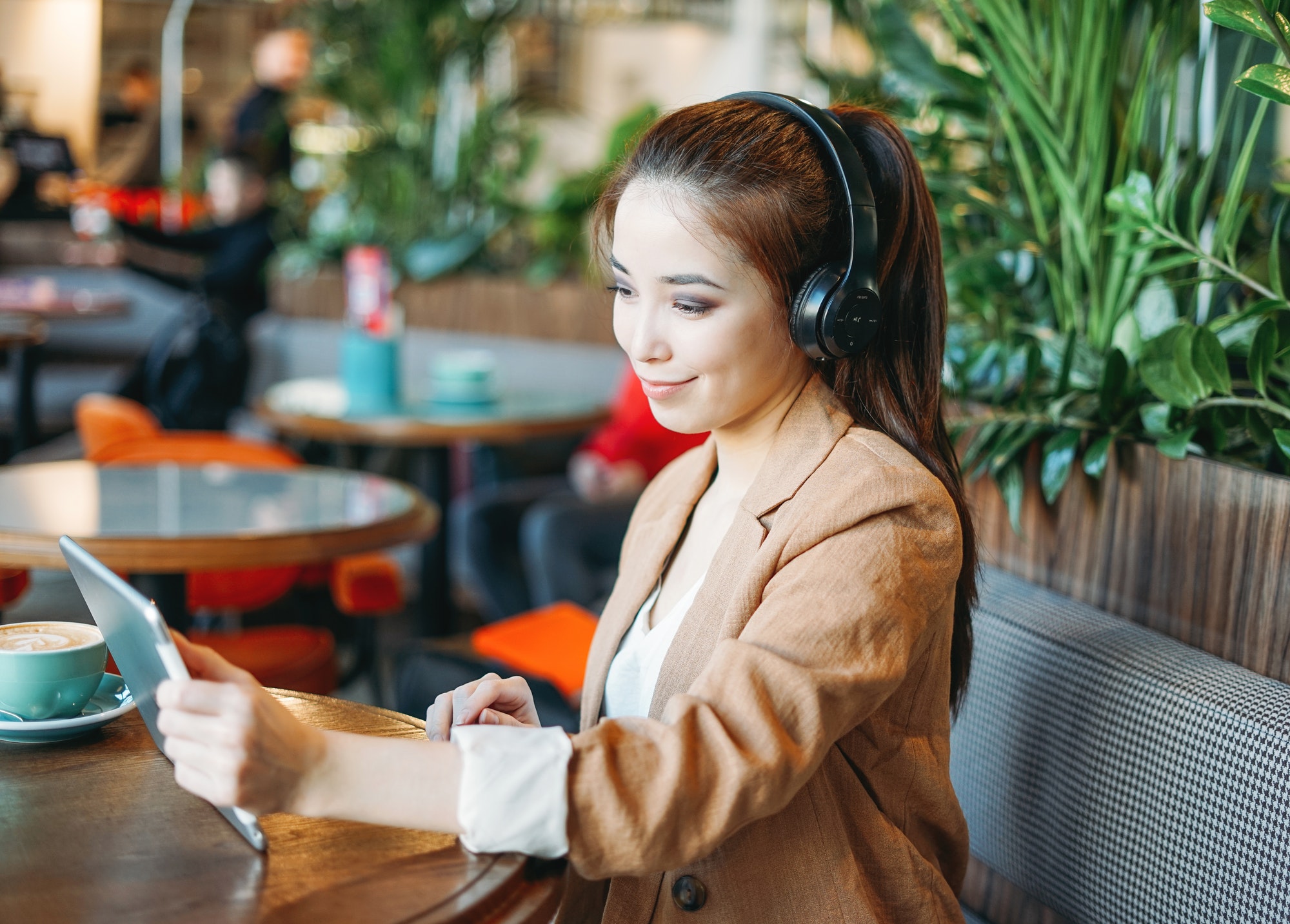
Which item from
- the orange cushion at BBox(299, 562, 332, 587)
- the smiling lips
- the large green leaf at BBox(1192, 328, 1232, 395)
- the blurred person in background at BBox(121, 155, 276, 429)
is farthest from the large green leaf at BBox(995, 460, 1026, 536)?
the blurred person in background at BBox(121, 155, 276, 429)

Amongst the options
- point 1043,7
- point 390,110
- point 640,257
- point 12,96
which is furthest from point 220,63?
point 640,257

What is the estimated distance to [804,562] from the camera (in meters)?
0.90

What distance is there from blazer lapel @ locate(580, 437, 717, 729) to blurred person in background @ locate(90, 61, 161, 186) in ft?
15.3

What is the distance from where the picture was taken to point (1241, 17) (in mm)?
1036

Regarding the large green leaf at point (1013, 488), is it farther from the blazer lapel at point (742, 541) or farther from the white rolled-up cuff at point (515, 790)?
the white rolled-up cuff at point (515, 790)

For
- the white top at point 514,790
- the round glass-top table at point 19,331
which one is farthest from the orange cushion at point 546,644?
the round glass-top table at point 19,331

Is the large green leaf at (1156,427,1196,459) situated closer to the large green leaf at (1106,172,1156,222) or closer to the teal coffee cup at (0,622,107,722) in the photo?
the large green leaf at (1106,172,1156,222)

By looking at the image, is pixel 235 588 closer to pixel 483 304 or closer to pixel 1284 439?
pixel 1284 439

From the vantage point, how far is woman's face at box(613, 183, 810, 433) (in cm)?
95

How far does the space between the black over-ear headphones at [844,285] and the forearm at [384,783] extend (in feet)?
1.40

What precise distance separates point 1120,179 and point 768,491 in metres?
0.81

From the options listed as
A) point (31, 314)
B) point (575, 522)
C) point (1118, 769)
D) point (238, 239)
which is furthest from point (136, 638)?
point (238, 239)

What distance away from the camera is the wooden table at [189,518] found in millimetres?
1729

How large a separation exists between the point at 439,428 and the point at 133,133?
4.05 meters
